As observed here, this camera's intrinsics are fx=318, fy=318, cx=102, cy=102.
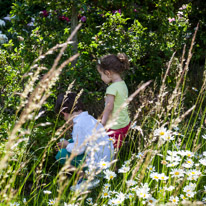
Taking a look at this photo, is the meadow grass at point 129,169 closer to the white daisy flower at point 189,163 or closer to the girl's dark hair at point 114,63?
the white daisy flower at point 189,163

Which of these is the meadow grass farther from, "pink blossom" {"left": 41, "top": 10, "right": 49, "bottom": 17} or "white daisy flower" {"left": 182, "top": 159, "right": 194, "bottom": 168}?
"pink blossom" {"left": 41, "top": 10, "right": 49, "bottom": 17}

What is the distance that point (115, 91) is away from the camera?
10.4 ft

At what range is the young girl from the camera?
319cm

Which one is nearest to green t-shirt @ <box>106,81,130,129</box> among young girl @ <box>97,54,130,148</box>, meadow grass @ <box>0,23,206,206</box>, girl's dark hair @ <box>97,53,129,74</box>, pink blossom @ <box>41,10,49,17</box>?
young girl @ <box>97,54,130,148</box>

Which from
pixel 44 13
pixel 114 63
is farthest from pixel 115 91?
pixel 44 13

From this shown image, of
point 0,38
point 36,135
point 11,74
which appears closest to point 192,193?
point 36,135

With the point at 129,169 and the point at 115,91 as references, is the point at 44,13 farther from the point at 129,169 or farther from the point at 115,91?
the point at 129,169

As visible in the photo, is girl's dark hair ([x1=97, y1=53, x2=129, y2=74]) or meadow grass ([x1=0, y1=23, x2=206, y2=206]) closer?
meadow grass ([x1=0, y1=23, x2=206, y2=206])

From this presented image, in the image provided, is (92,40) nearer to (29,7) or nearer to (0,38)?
(29,7)

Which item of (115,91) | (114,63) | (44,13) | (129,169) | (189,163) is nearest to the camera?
(189,163)

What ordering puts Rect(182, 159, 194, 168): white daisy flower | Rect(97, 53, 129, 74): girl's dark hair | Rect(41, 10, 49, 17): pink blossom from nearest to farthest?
Rect(182, 159, 194, 168): white daisy flower
Rect(97, 53, 129, 74): girl's dark hair
Rect(41, 10, 49, 17): pink blossom

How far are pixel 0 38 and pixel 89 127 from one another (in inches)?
88.8

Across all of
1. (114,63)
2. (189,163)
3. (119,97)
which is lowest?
(189,163)

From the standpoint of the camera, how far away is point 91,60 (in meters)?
4.05
